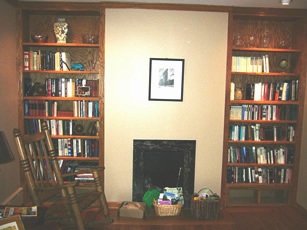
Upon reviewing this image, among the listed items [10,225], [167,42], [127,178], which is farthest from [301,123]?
[10,225]

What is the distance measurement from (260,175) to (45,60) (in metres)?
3.15

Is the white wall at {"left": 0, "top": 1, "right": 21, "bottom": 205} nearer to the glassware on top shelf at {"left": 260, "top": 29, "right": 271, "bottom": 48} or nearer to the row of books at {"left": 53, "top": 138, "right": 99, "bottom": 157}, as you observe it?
the row of books at {"left": 53, "top": 138, "right": 99, "bottom": 157}

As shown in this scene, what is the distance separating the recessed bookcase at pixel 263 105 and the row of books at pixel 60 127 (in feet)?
5.63

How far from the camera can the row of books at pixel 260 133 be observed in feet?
12.2

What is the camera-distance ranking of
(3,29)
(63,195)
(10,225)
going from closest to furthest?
1. (10,225)
2. (63,195)
3. (3,29)

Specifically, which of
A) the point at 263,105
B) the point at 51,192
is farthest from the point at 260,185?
the point at 51,192

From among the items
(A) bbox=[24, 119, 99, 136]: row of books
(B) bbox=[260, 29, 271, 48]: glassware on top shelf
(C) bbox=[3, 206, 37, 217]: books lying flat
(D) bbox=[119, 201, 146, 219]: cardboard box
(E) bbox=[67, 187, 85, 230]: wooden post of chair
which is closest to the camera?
(C) bbox=[3, 206, 37, 217]: books lying flat

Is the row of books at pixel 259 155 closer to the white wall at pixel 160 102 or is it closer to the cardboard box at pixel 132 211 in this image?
the white wall at pixel 160 102

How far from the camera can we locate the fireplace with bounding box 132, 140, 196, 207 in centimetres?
361

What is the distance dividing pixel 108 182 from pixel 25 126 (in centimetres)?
126

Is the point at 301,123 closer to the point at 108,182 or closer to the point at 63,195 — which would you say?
the point at 108,182

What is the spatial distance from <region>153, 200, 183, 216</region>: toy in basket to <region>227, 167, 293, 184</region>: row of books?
2.78ft

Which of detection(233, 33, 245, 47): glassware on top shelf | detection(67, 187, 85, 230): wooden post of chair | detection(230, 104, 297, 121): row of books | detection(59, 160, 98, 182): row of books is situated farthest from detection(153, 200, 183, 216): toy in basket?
detection(233, 33, 245, 47): glassware on top shelf

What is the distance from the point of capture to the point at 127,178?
363 cm
